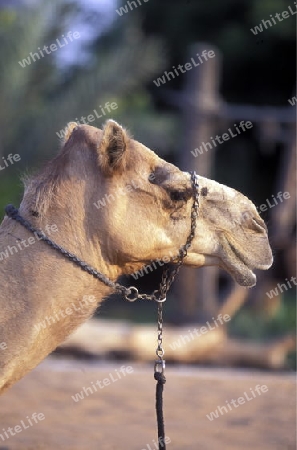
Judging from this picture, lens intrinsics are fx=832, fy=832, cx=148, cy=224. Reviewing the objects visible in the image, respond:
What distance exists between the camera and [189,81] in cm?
1329

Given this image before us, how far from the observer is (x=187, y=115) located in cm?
1318

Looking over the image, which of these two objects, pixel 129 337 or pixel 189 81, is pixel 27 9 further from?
pixel 129 337

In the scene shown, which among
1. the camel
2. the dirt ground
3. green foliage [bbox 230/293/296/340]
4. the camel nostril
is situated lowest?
green foliage [bbox 230/293/296/340]

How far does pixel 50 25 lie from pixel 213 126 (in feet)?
13.6

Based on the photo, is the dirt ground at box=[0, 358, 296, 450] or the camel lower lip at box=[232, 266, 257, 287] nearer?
the camel lower lip at box=[232, 266, 257, 287]

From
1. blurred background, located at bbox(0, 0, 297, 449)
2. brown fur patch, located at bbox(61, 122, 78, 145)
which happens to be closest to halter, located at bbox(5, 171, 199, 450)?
brown fur patch, located at bbox(61, 122, 78, 145)

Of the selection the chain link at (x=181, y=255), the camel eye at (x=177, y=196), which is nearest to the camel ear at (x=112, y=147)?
the camel eye at (x=177, y=196)

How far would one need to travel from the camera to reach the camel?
4.21 m

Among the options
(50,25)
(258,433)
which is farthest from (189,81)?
(258,433)

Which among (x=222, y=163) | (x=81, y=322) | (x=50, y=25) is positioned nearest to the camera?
(x=81, y=322)

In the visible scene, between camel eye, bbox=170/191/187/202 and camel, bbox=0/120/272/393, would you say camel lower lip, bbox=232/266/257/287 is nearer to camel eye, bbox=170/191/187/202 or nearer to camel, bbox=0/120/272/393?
camel, bbox=0/120/272/393

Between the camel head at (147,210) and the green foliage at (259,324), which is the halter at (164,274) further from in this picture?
the green foliage at (259,324)

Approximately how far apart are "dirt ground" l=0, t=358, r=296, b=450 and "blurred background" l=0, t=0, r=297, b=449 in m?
1.33

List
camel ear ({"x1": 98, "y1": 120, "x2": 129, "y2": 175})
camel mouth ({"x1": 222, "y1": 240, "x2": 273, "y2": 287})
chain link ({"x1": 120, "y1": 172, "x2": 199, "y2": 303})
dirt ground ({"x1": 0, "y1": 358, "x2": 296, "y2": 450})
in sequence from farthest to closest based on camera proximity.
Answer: dirt ground ({"x1": 0, "y1": 358, "x2": 296, "y2": 450}), camel mouth ({"x1": 222, "y1": 240, "x2": 273, "y2": 287}), chain link ({"x1": 120, "y1": 172, "x2": 199, "y2": 303}), camel ear ({"x1": 98, "y1": 120, "x2": 129, "y2": 175})
